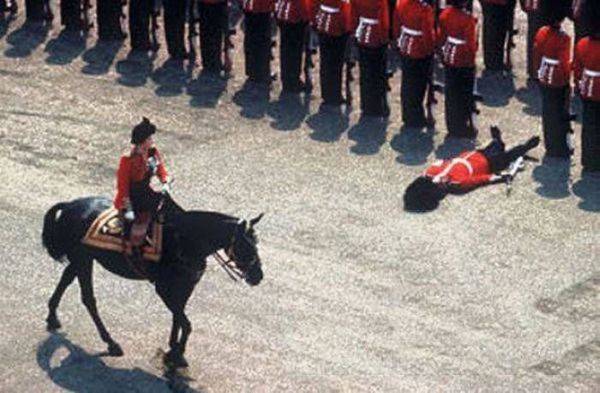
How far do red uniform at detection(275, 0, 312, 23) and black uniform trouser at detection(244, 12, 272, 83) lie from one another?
0.50 metres

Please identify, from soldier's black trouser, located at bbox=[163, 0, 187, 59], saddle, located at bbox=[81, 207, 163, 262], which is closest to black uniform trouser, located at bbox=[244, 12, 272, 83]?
soldier's black trouser, located at bbox=[163, 0, 187, 59]

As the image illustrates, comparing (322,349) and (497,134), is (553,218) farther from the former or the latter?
(322,349)

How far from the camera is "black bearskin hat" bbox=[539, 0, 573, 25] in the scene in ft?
83.2

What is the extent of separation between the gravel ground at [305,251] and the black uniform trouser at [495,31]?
474 millimetres

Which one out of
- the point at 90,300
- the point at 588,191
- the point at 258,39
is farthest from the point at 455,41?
the point at 90,300

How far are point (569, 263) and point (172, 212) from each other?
4.78m

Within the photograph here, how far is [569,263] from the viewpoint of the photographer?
70.5 ft

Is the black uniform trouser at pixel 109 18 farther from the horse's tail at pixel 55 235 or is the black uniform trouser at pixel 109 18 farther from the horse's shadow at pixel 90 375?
the horse's shadow at pixel 90 375

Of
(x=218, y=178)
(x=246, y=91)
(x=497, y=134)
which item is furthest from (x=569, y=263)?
(x=246, y=91)

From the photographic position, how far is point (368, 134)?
25.1 meters

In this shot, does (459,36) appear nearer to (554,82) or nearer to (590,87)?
(554,82)

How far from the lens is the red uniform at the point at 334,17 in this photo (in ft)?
83.0

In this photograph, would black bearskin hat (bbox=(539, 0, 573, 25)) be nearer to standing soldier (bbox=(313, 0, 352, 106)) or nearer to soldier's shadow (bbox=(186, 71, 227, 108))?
standing soldier (bbox=(313, 0, 352, 106))

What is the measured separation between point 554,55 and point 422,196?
239 centimetres
